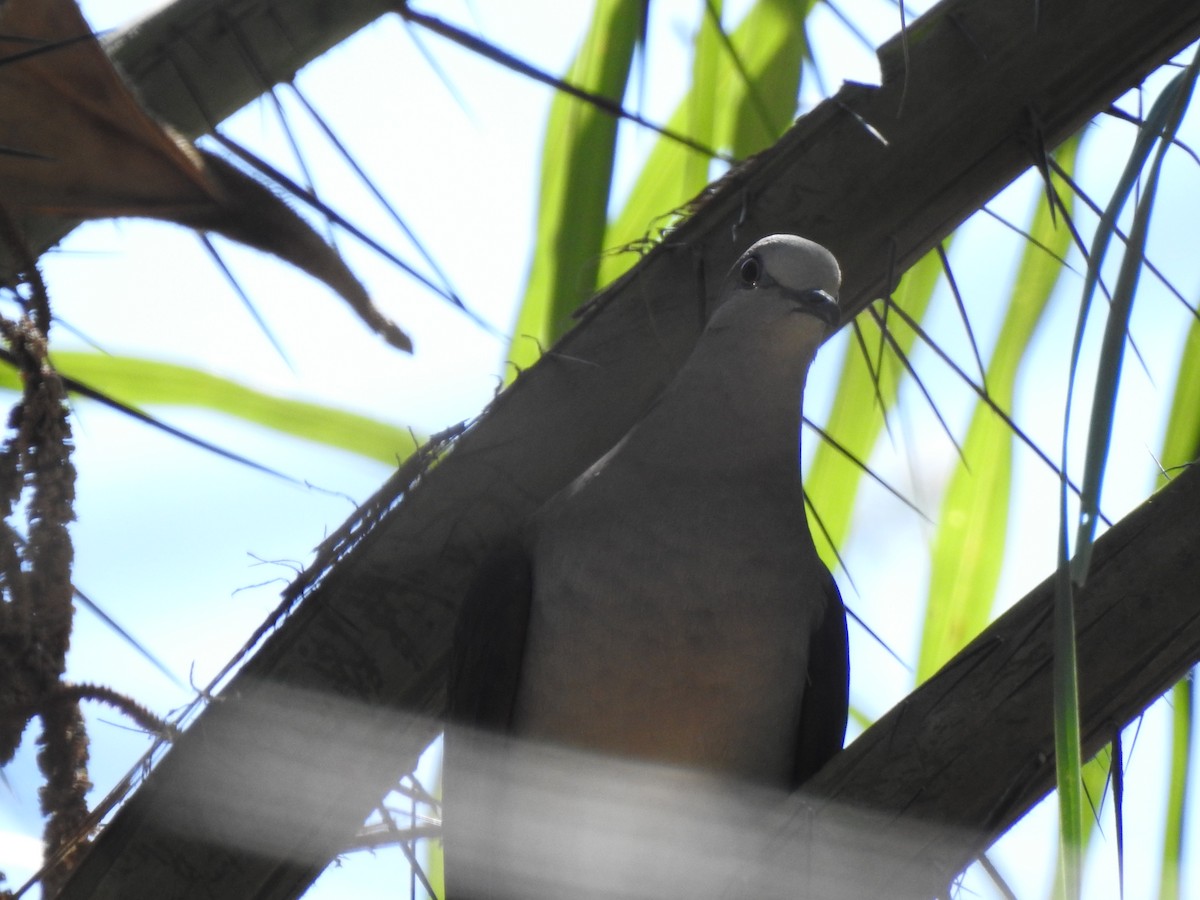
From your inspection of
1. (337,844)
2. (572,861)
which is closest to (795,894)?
(337,844)

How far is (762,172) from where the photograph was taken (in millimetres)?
1602

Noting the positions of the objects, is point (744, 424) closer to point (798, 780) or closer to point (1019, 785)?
point (798, 780)

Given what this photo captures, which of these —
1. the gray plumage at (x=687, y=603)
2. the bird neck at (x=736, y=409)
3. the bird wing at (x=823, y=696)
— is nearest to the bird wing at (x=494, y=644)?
the gray plumage at (x=687, y=603)

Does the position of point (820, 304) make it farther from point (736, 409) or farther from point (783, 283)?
point (736, 409)

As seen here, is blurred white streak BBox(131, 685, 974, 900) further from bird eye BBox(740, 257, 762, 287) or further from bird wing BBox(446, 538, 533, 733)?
bird eye BBox(740, 257, 762, 287)

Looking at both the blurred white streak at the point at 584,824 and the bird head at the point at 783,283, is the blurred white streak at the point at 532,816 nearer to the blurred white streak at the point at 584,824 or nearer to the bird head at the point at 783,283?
the blurred white streak at the point at 584,824

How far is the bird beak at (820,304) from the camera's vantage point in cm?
182

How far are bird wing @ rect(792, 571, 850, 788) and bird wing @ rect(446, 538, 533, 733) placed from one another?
448mm

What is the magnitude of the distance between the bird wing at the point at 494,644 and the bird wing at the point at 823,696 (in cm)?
45

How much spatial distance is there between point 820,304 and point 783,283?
0.24 ft

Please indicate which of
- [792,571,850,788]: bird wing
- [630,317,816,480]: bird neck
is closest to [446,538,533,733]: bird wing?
[630,317,816,480]: bird neck

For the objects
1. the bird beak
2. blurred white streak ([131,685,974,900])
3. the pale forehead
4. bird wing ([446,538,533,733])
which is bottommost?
blurred white streak ([131,685,974,900])

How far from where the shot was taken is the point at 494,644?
1.92 metres

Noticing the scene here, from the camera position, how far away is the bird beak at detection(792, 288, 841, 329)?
1.82 meters
